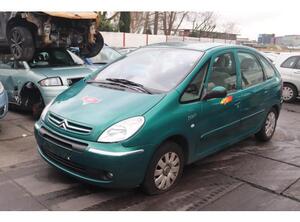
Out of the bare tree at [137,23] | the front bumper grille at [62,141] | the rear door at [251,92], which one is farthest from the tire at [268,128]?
the bare tree at [137,23]

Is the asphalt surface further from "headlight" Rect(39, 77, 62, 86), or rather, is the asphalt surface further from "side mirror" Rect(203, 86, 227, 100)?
"headlight" Rect(39, 77, 62, 86)

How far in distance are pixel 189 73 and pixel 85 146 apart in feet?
4.90

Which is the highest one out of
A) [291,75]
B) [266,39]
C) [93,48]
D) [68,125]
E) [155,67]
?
[266,39]

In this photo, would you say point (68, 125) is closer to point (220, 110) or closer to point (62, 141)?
A: point (62, 141)

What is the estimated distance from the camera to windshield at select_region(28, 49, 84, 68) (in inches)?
276

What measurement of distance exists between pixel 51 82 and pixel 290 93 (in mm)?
7107

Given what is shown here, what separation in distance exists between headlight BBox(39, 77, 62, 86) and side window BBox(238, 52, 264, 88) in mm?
3286

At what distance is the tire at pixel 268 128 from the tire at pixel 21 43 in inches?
189

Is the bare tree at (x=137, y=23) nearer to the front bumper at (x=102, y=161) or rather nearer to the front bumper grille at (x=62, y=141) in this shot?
the front bumper grille at (x=62, y=141)

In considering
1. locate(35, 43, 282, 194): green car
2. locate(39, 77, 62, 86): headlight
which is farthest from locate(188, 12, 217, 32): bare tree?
locate(35, 43, 282, 194): green car

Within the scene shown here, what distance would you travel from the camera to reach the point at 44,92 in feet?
20.1

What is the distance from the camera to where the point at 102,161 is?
126 inches

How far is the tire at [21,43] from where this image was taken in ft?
23.4

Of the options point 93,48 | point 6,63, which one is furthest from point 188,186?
point 93,48
